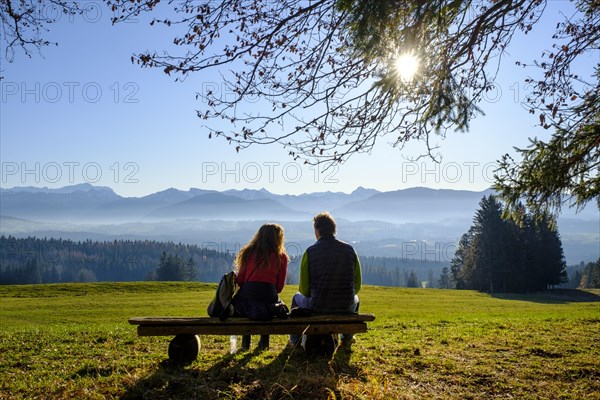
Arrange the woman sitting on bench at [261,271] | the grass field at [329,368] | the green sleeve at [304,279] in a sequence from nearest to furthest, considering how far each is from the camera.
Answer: the grass field at [329,368] < the woman sitting on bench at [261,271] < the green sleeve at [304,279]

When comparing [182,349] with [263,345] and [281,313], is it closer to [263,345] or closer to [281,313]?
[281,313]

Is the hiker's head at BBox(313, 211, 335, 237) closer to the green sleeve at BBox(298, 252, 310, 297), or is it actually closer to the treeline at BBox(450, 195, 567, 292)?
the green sleeve at BBox(298, 252, 310, 297)

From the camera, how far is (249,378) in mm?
5926

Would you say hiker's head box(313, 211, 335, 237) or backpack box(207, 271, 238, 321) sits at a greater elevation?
hiker's head box(313, 211, 335, 237)

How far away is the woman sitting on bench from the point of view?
712cm

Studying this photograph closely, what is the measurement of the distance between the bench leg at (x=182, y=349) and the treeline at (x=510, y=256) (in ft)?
211

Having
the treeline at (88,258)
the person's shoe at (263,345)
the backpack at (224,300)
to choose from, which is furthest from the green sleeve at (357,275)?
the treeline at (88,258)

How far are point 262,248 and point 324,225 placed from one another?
1007 millimetres

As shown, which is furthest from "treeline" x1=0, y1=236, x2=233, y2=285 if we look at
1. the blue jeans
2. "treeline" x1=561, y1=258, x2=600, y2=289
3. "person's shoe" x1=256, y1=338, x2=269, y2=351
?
the blue jeans

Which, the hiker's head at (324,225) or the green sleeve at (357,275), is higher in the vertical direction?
the hiker's head at (324,225)

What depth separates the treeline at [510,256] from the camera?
66.2 m

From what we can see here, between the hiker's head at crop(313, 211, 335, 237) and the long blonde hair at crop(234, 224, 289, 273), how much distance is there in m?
0.58

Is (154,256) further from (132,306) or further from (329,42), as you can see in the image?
(329,42)

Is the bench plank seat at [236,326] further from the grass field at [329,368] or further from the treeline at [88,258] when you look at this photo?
the treeline at [88,258]
